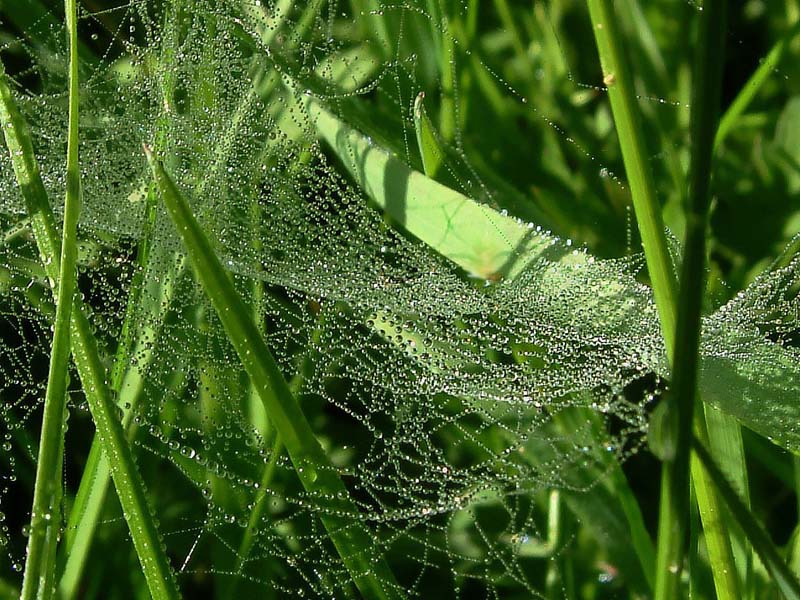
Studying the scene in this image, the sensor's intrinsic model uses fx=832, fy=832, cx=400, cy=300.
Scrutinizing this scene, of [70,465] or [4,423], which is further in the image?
[70,465]

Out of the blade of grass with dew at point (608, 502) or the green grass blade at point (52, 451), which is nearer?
the green grass blade at point (52, 451)

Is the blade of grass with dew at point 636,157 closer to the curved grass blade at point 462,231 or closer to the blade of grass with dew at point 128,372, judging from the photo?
the curved grass blade at point 462,231

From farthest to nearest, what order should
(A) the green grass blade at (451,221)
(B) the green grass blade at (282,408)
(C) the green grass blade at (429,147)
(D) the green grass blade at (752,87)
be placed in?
(D) the green grass blade at (752,87) < (C) the green grass blade at (429,147) < (A) the green grass blade at (451,221) < (B) the green grass blade at (282,408)

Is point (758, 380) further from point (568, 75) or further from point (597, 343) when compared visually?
point (568, 75)

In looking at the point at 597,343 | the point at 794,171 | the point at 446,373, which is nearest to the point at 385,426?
the point at 446,373

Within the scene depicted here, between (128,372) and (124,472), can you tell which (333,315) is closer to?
(128,372)

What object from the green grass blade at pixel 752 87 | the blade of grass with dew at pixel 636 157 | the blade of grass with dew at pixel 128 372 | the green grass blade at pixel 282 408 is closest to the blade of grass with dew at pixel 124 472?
the green grass blade at pixel 282 408

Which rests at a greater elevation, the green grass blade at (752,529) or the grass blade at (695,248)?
the grass blade at (695,248)

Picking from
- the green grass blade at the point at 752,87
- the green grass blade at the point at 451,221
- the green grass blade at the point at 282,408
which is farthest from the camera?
the green grass blade at the point at 752,87
